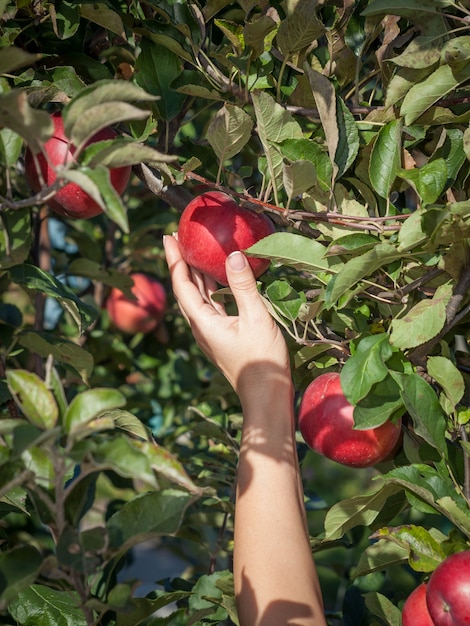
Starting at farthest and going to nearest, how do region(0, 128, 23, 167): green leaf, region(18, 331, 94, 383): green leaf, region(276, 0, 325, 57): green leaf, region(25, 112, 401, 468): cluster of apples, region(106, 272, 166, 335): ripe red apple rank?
region(106, 272, 166, 335): ripe red apple → region(18, 331, 94, 383): green leaf → region(25, 112, 401, 468): cluster of apples → region(276, 0, 325, 57): green leaf → region(0, 128, 23, 167): green leaf

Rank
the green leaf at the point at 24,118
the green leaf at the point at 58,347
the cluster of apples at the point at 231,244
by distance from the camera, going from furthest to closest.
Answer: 1. the green leaf at the point at 58,347
2. the cluster of apples at the point at 231,244
3. the green leaf at the point at 24,118

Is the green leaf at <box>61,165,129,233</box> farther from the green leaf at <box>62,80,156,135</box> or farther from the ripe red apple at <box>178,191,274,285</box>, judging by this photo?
the ripe red apple at <box>178,191,274,285</box>

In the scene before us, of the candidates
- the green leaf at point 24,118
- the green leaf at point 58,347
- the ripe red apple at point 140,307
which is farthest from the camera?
the ripe red apple at point 140,307

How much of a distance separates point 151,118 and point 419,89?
1.40 ft

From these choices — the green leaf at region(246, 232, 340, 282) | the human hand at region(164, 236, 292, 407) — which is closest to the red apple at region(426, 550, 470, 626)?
the human hand at region(164, 236, 292, 407)

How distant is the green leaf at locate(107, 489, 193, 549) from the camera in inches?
29.9

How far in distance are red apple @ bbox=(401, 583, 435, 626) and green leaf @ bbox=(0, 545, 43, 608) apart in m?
0.60

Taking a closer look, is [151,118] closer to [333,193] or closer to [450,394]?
[333,193]

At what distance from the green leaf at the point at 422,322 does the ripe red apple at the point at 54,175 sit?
527 millimetres

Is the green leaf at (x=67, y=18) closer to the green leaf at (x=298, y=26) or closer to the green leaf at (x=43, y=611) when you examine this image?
the green leaf at (x=298, y=26)

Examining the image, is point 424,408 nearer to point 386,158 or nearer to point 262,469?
point 262,469

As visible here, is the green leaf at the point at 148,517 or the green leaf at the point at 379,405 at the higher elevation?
the green leaf at the point at 148,517

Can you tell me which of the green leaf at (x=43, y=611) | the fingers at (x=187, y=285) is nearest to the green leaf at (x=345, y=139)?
the fingers at (x=187, y=285)

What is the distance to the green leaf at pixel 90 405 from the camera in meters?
0.71
